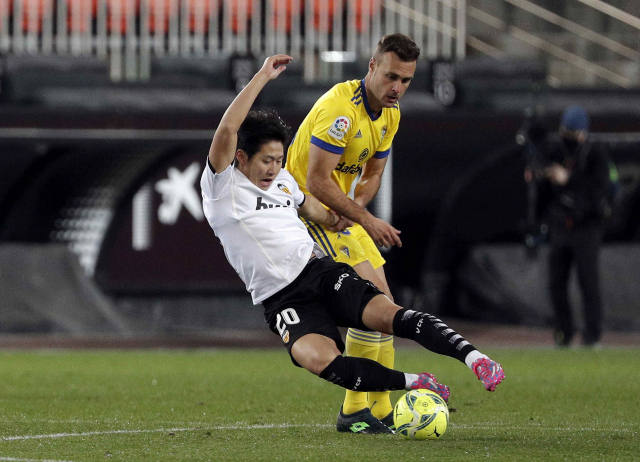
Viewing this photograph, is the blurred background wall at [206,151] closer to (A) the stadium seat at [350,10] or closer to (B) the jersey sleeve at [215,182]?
(A) the stadium seat at [350,10]

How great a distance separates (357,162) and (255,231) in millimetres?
876

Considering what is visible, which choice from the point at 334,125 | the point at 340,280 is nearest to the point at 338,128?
the point at 334,125

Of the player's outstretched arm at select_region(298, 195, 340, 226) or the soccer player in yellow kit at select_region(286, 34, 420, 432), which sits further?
the player's outstretched arm at select_region(298, 195, 340, 226)

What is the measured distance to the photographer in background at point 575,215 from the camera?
36.2 feet

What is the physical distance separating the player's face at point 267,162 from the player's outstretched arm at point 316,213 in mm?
345

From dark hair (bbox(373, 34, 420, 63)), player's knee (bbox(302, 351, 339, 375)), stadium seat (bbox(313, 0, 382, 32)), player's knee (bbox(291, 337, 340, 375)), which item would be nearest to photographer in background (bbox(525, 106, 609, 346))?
stadium seat (bbox(313, 0, 382, 32))

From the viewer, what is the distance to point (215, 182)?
17.5 ft

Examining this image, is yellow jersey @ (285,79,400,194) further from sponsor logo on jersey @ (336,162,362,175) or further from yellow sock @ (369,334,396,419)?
yellow sock @ (369,334,396,419)

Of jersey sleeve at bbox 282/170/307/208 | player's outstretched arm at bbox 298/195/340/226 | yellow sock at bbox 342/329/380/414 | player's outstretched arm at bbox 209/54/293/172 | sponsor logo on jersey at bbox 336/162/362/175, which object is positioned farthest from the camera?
sponsor logo on jersey at bbox 336/162/362/175

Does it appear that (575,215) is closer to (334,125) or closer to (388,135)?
(388,135)

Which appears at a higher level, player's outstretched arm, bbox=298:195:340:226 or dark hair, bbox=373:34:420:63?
dark hair, bbox=373:34:420:63

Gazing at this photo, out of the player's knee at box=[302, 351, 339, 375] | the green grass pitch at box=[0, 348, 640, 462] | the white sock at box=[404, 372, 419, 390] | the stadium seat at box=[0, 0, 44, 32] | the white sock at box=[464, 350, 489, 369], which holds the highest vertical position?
the stadium seat at box=[0, 0, 44, 32]

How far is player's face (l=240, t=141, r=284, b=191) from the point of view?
17.6ft

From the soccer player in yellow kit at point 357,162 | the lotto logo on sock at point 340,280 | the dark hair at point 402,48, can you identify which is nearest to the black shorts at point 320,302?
the lotto logo on sock at point 340,280
